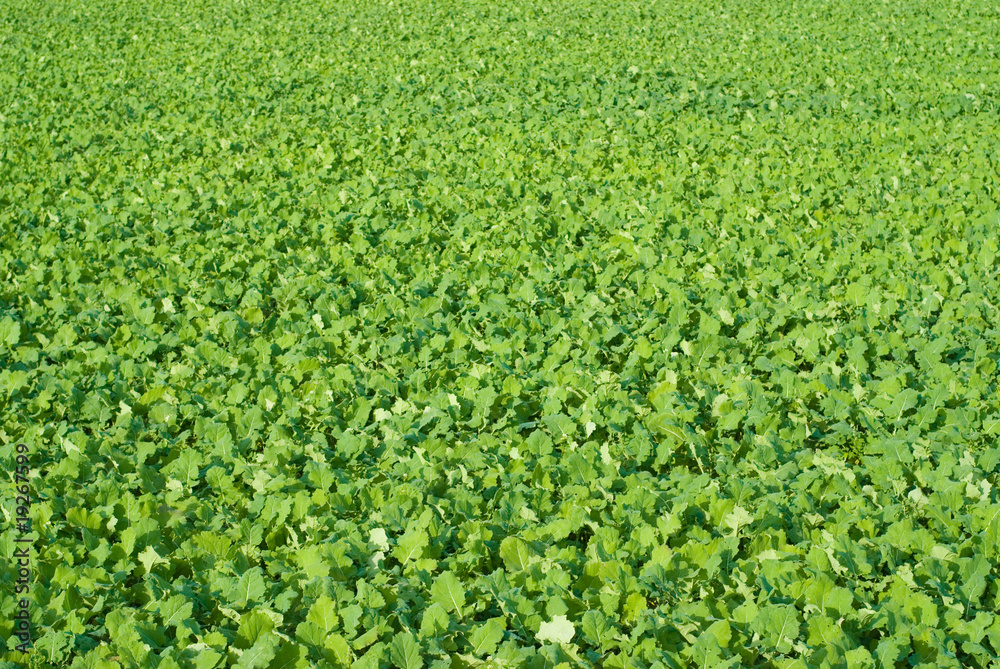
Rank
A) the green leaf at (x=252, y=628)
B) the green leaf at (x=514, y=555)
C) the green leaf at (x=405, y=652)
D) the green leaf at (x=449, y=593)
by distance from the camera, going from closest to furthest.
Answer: the green leaf at (x=405, y=652) < the green leaf at (x=252, y=628) < the green leaf at (x=449, y=593) < the green leaf at (x=514, y=555)

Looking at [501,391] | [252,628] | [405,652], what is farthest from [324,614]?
[501,391]

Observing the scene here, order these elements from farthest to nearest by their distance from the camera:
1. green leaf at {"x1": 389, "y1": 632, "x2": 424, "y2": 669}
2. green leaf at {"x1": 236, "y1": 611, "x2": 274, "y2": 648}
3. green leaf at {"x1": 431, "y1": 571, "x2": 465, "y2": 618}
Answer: green leaf at {"x1": 431, "y1": 571, "x2": 465, "y2": 618} < green leaf at {"x1": 236, "y1": 611, "x2": 274, "y2": 648} < green leaf at {"x1": 389, "y1": 632, "x2": 424, "y2": 669}

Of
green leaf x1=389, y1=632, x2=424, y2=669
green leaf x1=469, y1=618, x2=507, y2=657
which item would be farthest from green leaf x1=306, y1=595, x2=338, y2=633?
green leaf x1=469, y1=618, x2=507, y2=657

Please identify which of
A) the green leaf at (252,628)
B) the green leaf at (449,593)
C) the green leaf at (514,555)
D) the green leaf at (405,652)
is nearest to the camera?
the green leaf at (405,652)

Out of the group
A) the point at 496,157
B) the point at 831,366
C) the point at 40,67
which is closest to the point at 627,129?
the point at 496,157

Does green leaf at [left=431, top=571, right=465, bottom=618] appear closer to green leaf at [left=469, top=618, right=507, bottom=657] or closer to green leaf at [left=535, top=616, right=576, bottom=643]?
green leaf at [left=469, top=618, right=507, bottom=657]

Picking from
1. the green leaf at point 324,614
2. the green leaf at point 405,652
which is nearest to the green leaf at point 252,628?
the green leaf at point 324,614

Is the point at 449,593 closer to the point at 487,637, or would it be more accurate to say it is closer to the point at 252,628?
the point at 487,637

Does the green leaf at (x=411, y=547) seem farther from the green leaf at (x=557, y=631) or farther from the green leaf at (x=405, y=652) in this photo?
the green leaf at (x=557, y=631)

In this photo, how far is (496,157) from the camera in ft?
27.8

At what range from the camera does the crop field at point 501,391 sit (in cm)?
306

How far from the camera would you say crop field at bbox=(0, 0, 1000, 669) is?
3.06 metres

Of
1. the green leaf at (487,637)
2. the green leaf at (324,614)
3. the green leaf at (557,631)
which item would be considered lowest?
the green leaf at (557,631)

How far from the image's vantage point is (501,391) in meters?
4.48
